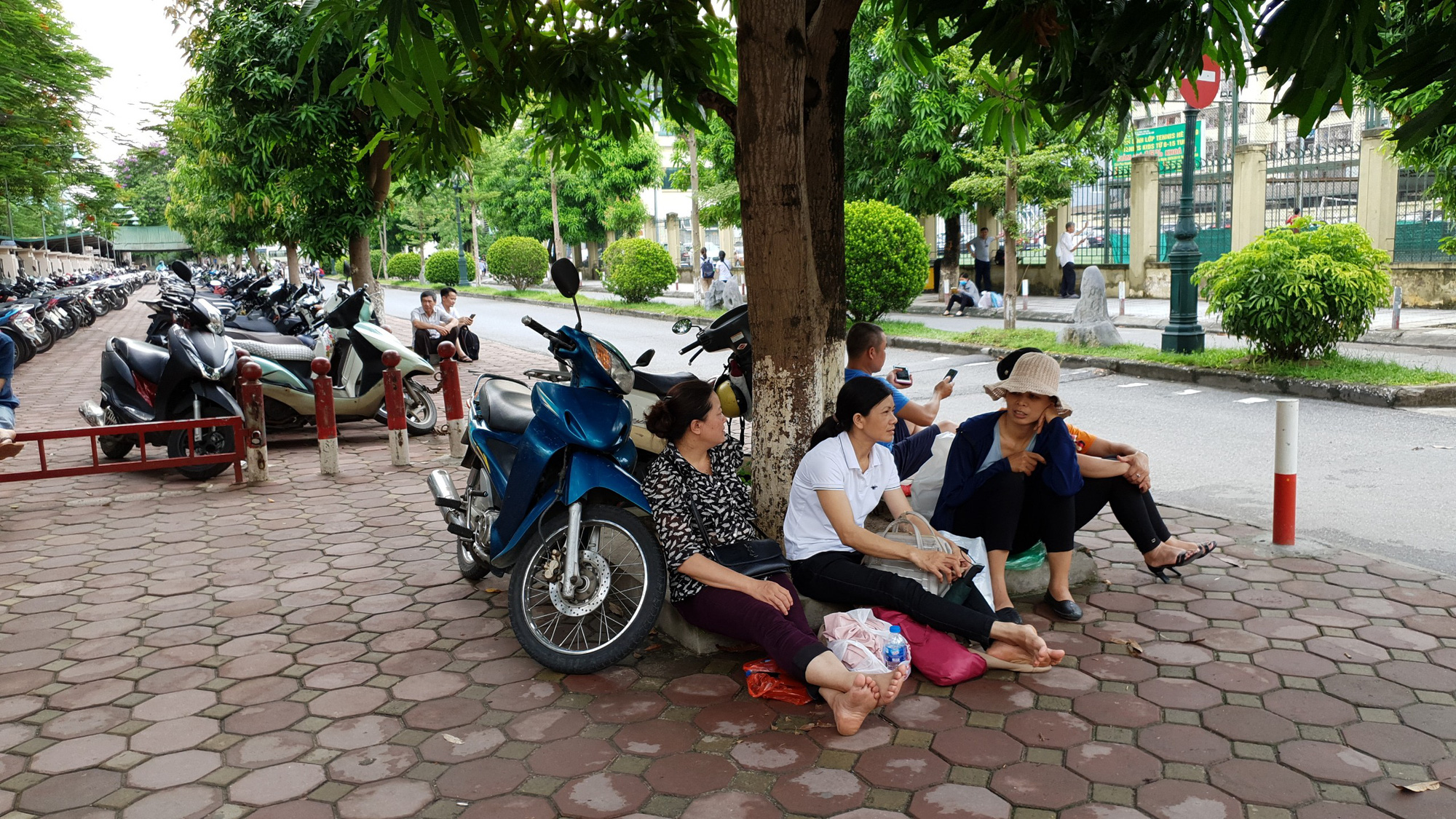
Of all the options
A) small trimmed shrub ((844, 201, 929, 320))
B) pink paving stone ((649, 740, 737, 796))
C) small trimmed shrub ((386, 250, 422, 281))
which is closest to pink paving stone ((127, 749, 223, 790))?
pink paving stone ((649, 740, 737, 796))

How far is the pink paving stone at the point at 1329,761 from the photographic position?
3012 mm

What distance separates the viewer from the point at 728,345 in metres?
5.87

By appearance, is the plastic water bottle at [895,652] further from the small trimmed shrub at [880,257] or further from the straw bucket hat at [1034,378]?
the small trimmed shrub at [880,257]

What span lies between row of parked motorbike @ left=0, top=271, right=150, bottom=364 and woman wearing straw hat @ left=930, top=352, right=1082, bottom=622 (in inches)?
411

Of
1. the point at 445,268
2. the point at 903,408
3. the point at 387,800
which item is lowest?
the point at 387,800

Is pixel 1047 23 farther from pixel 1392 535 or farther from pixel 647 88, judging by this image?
pixel 1392 535

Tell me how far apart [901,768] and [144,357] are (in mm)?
7165

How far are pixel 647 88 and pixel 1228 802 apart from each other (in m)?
4.72

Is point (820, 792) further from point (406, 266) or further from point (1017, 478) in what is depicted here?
point (406, 266)

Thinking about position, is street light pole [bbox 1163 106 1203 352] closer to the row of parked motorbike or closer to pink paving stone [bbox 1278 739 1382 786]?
pink paving stone [bbox 1278 739 1382 786]

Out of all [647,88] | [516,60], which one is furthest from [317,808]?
[647,88]

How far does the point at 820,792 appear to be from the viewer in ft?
9.94

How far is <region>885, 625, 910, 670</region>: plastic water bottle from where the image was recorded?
3.61m

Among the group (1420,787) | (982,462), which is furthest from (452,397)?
(1420,787)
